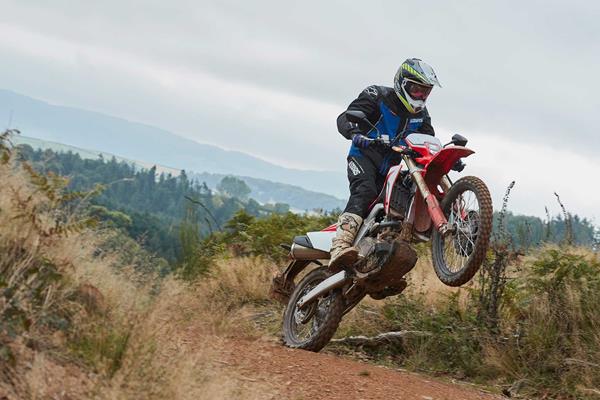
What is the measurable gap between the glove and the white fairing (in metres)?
1.17

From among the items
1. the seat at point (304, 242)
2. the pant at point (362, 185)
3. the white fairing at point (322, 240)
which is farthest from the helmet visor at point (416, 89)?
the seat at point (304, 242)

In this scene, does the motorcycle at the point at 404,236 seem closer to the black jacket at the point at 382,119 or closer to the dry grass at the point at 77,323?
the black jacket at the point at 382,119

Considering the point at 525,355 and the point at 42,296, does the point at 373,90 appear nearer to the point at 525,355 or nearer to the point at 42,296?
the point at 525,355

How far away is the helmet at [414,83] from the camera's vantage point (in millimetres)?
7582

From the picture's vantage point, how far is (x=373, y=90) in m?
8.10

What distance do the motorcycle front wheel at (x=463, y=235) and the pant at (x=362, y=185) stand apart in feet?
3.12

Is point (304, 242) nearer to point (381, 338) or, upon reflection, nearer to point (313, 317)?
point (313, 317)

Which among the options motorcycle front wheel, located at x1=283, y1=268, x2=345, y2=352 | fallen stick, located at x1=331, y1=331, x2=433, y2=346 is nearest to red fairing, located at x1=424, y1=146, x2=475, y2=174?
motorcycle front wheel, located at x1=283, y1=268, x2=345, y2=352

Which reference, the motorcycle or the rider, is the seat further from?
the rider

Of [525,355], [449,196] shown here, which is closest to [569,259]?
[525,355]

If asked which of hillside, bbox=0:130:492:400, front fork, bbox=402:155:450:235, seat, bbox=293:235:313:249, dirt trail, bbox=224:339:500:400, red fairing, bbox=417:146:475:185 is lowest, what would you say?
dirt trail, bbox=224:339:500:400

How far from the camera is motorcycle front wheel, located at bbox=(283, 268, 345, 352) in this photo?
7.95 meters

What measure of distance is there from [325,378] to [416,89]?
3182mm

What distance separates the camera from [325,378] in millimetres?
6383
